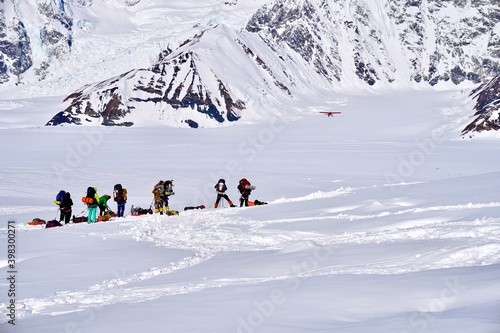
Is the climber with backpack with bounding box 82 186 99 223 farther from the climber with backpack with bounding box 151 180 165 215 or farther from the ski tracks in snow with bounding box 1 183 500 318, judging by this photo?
the climber with backpack with bounding box 151 180 165 215

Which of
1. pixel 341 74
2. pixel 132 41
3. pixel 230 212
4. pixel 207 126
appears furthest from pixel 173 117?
pixel 230 212

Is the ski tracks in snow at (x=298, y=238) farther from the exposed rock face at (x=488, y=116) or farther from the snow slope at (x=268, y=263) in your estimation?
the exposed rock face at (x=488, y=116)

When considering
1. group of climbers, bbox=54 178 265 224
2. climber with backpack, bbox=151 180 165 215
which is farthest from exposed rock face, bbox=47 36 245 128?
climber with backpack, bbox=151 180 165 215

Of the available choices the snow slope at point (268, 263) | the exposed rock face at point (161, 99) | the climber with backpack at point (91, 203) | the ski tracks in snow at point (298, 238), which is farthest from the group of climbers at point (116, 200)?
the exposed rock face at point (161, 99)

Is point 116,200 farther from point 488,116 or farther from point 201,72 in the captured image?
point 201,72

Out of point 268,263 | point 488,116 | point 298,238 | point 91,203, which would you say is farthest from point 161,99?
point 268,263

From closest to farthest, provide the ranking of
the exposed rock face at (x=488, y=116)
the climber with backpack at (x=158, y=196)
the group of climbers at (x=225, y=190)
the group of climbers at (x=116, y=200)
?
1. the group of climbers at (x=116, y=200)
2. the climber with backpack at (x=158, y=196)
3. the group of climbers at (x=225, y=190)
4. the exposed rock face at (x=488, y=116)

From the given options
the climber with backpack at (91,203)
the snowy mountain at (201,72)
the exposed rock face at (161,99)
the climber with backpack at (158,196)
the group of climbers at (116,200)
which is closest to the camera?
the group of climbers at (116,200)

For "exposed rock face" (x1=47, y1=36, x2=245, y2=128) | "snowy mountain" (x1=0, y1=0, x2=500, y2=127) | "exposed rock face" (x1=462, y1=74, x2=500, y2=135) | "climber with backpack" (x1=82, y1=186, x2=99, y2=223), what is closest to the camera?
"climber with backpack" (x1=82, y1=186, x2=99, y2=223)

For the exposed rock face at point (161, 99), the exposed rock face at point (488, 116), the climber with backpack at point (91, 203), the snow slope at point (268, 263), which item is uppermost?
the exposed rock face at point (161, 99)

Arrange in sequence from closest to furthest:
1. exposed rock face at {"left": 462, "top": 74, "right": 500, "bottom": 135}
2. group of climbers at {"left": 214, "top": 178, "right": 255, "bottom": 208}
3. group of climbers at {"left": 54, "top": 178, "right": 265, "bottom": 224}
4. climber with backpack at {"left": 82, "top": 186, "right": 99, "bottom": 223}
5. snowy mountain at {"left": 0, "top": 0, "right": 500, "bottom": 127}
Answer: group of climbers at {"left": 54, "top": 178, "right": 265, "bottom": 224}, climber with backpack at {"left": 82, "top": 186, "right": 99, "bottom": 223}, group of climbers at {"left": 214, "top": 178, "right": 255, "bottom": 208}, exposed rock face at {"left": 462, "top": 74, "right": 500, "bottom": 135}, snowy mountain at {"left": 0, "top": 0, "right": 500, "bottom": 127}

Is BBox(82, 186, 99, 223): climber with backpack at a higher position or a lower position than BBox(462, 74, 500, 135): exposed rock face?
lower

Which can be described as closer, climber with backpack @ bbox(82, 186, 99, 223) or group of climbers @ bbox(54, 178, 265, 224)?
→ group of climbers @ bbox(54, 178, 265, 224)

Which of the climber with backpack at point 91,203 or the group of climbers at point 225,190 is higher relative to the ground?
the group of climbers at point 225,190
